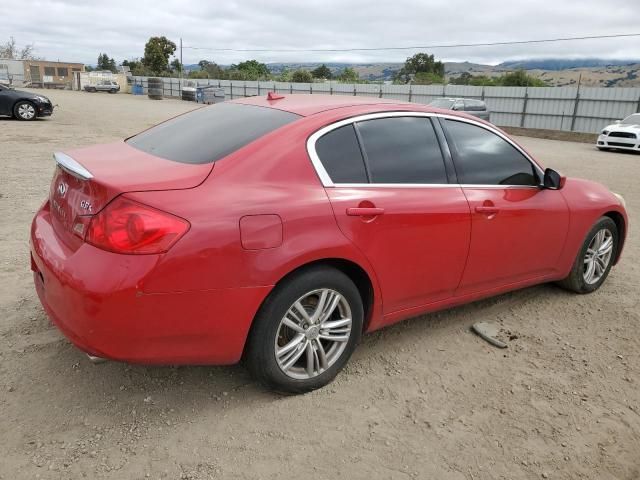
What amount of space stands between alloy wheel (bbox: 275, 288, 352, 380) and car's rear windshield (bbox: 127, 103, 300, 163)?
0.89 metres

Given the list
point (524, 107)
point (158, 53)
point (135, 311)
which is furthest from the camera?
point (158, 53)

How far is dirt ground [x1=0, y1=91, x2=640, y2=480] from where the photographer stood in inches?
95.3

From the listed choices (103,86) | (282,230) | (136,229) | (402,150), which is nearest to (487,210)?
(402,150)

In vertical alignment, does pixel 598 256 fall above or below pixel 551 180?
below

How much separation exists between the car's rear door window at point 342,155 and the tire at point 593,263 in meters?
2.42

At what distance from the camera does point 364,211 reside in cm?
287

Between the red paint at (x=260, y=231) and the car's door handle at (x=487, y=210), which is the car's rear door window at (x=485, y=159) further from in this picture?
the red paint at (x=260, y=231)

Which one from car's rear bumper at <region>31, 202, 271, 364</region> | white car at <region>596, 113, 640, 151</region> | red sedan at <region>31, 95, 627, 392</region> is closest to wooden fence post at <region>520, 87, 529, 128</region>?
white car at <region>596, 113, 640, 151</region>

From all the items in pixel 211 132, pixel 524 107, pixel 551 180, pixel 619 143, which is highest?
pixel 524 107

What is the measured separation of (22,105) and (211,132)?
18.4 metres

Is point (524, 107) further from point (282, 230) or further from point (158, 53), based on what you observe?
point (158, 53)

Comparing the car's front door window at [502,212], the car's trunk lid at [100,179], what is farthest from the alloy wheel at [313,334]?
the car's front door window at [502,212]

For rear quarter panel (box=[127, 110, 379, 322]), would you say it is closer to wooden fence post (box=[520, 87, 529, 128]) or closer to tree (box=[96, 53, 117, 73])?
wooden fence post (box=[520, 87, 529, 128])

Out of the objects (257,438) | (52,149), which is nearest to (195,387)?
(257,438)
